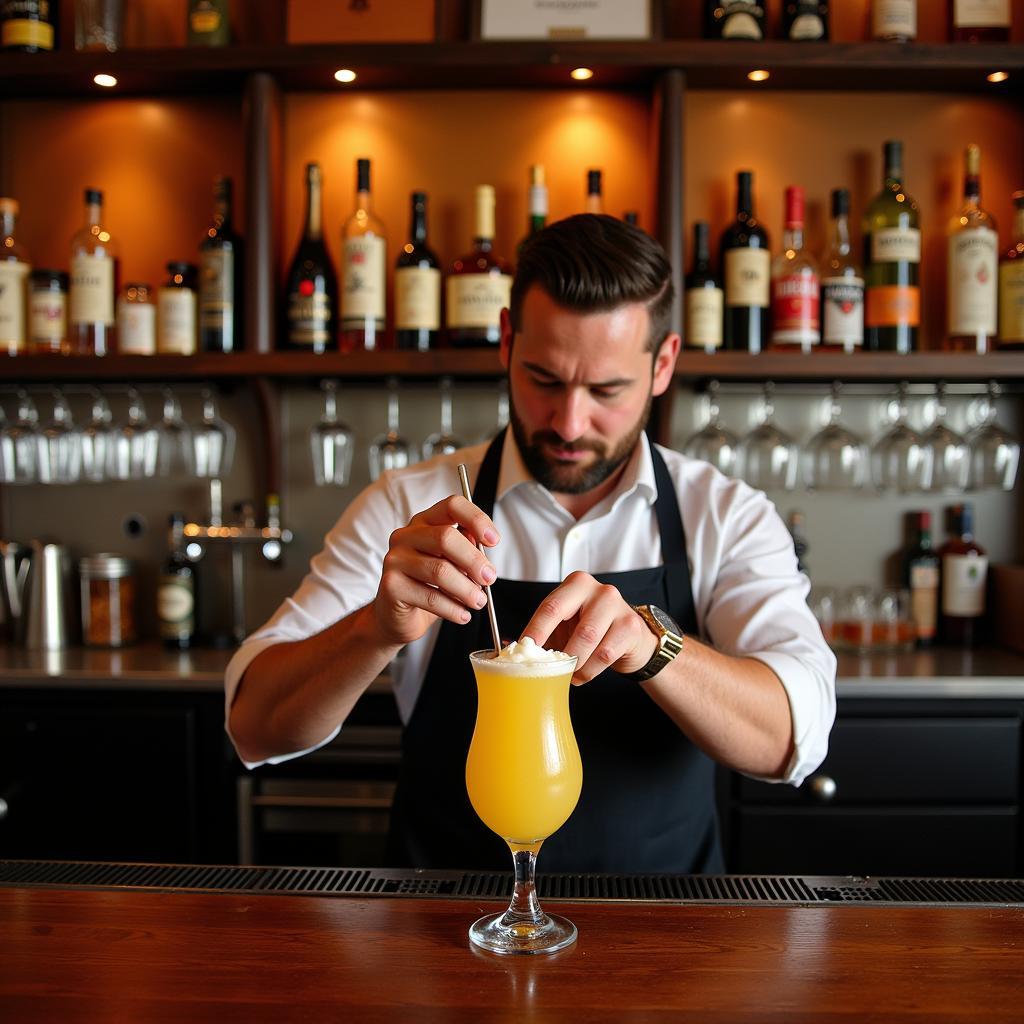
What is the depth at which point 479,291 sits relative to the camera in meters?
2.52

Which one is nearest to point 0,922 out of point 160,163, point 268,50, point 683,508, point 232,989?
point 232,989

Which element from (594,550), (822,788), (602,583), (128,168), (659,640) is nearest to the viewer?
(659,640)

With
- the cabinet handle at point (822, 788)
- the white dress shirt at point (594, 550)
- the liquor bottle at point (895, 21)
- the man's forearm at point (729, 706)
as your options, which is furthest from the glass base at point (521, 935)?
the liquor bottle at point (895, 21)

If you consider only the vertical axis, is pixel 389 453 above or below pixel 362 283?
below

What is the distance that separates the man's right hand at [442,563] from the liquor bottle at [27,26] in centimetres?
213

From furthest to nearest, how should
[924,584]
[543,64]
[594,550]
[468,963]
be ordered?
[924,584]
[543,64]
[594,550]
[468,963]

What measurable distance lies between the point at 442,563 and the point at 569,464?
543mm

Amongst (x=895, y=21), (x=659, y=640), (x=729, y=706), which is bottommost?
(x=729, y=706)

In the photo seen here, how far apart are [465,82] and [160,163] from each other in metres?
0.84

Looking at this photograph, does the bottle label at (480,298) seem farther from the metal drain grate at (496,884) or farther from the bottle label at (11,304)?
the metal drain grate at (496,884)

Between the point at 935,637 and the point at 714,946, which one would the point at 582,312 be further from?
the point at 935,637

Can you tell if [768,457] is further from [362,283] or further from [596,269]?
[596,269]

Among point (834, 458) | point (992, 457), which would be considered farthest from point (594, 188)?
point (992, 457)

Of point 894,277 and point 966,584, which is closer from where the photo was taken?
point 894,277
